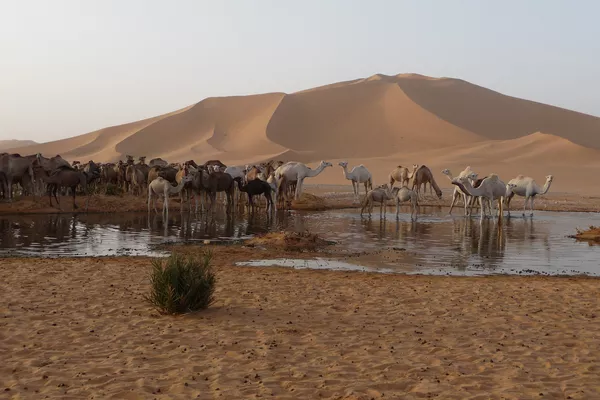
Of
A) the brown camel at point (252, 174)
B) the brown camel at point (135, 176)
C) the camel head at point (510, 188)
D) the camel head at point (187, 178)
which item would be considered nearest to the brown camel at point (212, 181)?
the camel head at point (187, 178)

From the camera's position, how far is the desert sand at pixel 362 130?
72.2 metres

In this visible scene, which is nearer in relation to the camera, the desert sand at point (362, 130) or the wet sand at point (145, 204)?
the wet sand at point (145, 204)

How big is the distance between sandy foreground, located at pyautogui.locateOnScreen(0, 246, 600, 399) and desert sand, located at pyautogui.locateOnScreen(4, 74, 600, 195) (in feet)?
171

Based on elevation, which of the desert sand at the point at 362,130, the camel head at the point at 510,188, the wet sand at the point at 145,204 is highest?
the desert sand at the point at 362,130

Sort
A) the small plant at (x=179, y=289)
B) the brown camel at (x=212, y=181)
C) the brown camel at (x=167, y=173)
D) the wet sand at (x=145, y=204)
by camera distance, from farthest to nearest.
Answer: the brown camel at (x=167, y=173) → the brown camel at (x=212, y=181) → the wet sand at (x=145, y=204) → the small plant at (x=179, y=289)

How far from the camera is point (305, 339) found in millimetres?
7836

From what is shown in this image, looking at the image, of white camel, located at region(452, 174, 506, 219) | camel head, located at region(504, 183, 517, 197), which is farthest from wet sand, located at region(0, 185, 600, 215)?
white camel, located at region(452, 174, 506, 219)

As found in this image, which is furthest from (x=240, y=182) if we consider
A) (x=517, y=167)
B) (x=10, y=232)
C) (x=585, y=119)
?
(x=585, y=119)

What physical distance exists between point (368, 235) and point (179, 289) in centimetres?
1075

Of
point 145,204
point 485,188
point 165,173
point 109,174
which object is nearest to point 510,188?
point 485,188

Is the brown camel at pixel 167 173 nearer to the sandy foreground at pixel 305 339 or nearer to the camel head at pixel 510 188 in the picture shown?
the camel head at pixel 510 188

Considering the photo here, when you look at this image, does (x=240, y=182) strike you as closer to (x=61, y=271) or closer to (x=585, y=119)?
(x=61, y=271)

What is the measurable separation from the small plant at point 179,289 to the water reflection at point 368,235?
529 cm

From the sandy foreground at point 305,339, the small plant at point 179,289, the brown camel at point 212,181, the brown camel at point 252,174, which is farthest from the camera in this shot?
the brown camel at point 252,174
